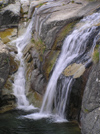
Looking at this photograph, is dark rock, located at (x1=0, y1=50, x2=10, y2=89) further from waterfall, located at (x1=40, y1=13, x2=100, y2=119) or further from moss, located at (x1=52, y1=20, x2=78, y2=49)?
waterfall, located at (x1=40, y1=13, x2=100, y2=119)

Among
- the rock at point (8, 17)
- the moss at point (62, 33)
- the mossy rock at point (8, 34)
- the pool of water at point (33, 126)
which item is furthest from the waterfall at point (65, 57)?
the rock at point (8, 17)

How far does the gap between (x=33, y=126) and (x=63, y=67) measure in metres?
3.38

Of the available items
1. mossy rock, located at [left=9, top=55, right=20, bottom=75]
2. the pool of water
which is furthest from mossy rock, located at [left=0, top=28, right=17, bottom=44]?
the pool of water

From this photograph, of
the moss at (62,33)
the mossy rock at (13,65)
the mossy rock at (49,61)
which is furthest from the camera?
the mossy rock at (13,65)

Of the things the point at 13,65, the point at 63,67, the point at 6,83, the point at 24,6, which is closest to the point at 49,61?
the point at 63,67

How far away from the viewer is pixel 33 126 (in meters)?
9.39

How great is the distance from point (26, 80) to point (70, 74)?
15.1ft

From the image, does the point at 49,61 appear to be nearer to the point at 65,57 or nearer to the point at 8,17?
the point at 65,57

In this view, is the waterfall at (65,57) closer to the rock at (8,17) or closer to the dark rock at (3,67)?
the dark rock at (3,67)

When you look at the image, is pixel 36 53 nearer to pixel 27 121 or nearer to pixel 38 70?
pixel 38 70

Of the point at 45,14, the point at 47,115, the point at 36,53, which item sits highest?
the point at 45,14

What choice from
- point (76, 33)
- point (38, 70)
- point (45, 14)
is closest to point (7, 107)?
point (38, 70)

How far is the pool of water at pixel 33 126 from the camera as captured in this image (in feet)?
28.8

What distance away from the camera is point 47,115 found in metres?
10.6
